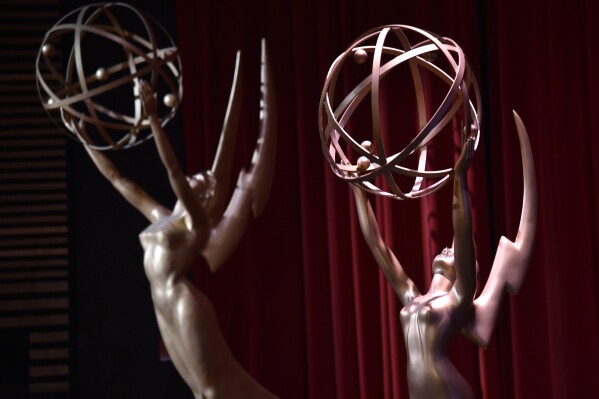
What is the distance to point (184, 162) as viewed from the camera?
18.6 feet

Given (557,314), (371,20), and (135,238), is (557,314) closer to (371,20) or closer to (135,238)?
(371,20)

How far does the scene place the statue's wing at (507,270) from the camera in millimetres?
3949

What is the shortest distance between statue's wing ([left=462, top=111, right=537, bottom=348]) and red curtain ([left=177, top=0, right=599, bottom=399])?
95cm

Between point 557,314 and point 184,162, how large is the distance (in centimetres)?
227

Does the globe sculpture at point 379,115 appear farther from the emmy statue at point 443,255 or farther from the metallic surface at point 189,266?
the metallic surface at point 189,266

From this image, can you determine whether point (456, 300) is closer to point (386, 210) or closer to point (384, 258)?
point (384, 258)

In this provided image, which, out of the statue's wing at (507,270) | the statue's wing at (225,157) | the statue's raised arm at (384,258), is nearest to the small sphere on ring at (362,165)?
the statue's raised arm at (384,258)

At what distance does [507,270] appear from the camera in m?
4.02

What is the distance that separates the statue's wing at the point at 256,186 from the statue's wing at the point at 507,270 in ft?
3.98

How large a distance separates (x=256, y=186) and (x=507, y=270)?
1318 mm

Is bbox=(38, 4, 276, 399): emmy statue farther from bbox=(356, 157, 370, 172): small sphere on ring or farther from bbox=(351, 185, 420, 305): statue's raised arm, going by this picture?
bbox=(356, 157, 370, 172): small sphere on ring

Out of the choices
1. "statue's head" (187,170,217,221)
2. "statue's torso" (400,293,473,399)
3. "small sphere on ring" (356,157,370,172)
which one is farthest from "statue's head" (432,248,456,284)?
"statue's head" (187,170,217,221)

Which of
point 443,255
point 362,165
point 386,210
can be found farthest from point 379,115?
point 386,210

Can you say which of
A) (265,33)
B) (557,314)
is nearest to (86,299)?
(265,33)
